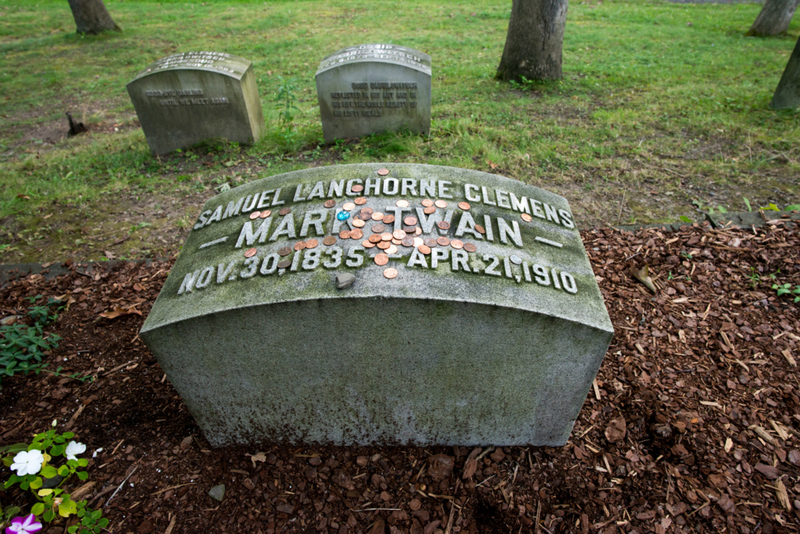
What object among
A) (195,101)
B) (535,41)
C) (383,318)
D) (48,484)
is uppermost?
(535,41)

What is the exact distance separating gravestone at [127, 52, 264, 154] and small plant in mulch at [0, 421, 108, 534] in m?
4.35

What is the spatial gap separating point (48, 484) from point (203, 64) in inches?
192

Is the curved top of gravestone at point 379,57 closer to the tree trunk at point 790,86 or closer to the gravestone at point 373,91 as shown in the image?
the gravestone at point 373,91

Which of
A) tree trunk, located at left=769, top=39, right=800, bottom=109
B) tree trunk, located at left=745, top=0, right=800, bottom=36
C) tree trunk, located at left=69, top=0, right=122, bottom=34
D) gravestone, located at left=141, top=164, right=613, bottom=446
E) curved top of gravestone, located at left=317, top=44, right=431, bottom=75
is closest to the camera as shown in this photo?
gravestone, located at left=141, top=164, right=613, bottom=446

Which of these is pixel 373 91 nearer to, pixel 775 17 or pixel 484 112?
pixel 484 112

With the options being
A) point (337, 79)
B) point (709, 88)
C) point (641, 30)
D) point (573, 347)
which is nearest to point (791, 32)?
point (641, 30)

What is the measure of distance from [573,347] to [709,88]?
24.0ft

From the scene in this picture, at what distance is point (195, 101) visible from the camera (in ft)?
17.8

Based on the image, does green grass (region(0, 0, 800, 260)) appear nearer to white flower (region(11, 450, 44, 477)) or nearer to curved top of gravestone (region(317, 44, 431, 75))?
curved top of gravestone (region(317, 44, 431, 75))

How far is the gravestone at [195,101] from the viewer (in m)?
5.29

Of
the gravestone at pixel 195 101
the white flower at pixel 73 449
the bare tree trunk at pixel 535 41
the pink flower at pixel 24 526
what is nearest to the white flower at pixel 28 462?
the white flower at pixel 73 449

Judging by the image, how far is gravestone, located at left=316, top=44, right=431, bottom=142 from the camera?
17.3 ft

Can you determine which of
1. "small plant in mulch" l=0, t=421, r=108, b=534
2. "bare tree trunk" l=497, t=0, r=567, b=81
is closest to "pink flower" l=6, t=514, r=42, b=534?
"small plant in mulch" l=0, t=421, r=108, b=534

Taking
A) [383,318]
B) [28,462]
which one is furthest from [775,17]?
[28,462]
